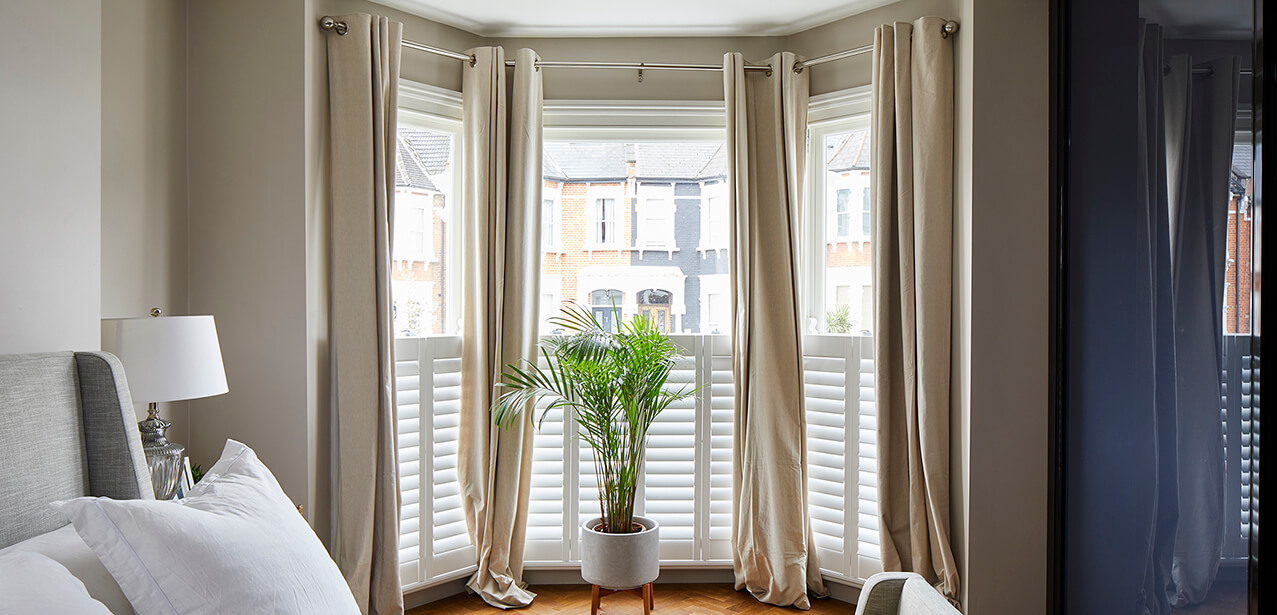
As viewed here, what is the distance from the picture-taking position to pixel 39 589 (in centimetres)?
107

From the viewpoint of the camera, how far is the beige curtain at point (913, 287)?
280cm

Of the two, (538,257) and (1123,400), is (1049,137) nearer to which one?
(1123,400)

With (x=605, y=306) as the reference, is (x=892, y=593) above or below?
below

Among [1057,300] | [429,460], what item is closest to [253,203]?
[429,460]

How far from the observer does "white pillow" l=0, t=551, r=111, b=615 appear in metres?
1.03

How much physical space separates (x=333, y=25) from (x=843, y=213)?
2.16 meters

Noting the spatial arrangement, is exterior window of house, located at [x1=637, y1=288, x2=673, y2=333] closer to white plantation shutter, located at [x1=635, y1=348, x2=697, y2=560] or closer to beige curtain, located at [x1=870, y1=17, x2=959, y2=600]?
white plantation shutter, located at [x1=635, y1=348, x2=697, y2=560]

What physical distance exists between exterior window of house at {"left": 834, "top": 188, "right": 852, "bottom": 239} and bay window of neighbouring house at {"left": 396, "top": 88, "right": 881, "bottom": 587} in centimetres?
2

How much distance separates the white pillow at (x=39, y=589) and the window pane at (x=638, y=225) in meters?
2.36

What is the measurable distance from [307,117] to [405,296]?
2.62 feet

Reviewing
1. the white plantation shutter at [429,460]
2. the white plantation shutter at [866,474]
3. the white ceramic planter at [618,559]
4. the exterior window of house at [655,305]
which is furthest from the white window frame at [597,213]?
the white ceramic planter at [618,559]

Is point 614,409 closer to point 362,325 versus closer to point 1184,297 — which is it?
point 362,325

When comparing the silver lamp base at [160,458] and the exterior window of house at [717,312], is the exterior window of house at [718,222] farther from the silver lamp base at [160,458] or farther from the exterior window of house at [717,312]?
the silver lamp base at [160,458]

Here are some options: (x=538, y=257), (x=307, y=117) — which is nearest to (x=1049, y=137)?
(x=538, y=257)
